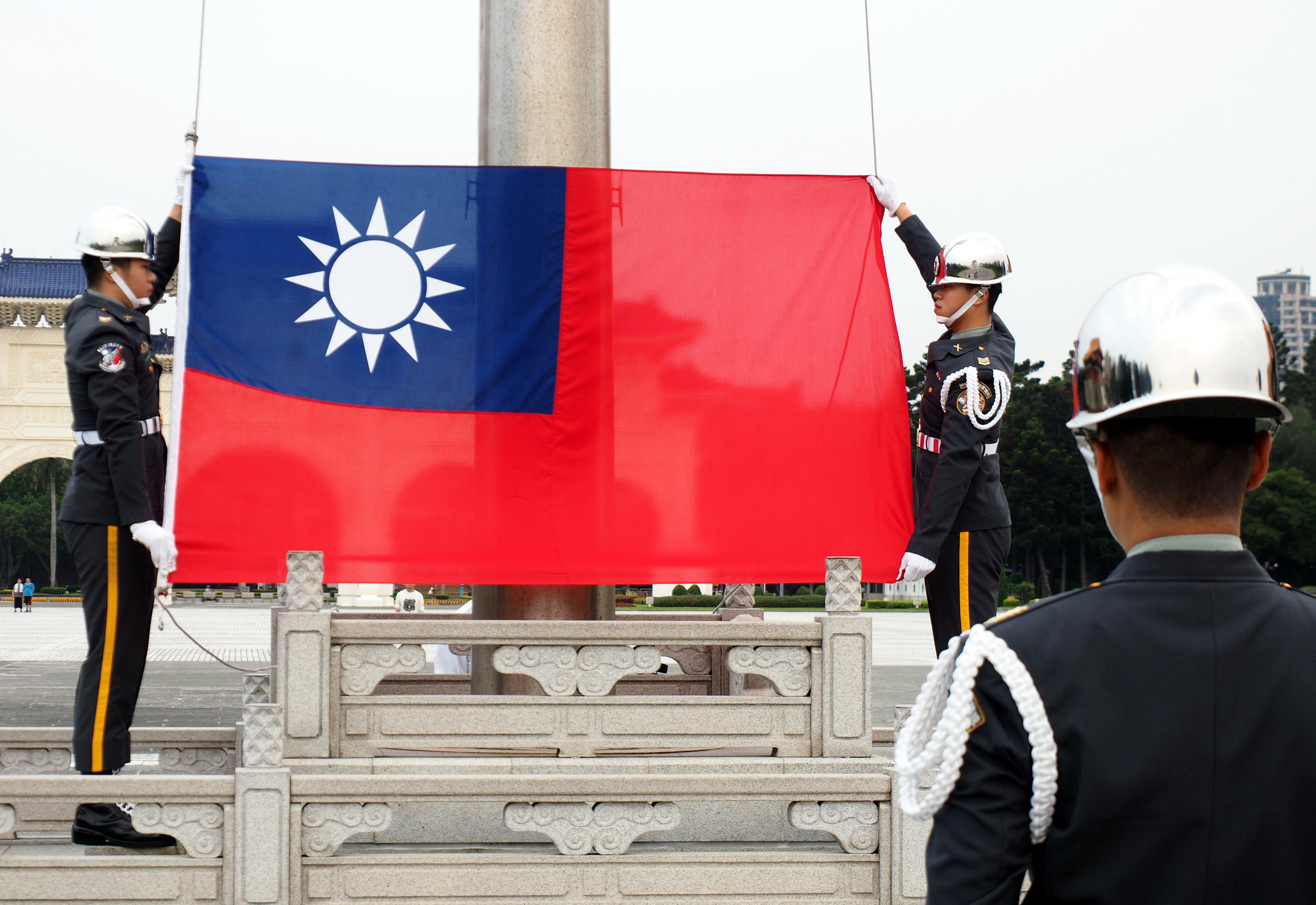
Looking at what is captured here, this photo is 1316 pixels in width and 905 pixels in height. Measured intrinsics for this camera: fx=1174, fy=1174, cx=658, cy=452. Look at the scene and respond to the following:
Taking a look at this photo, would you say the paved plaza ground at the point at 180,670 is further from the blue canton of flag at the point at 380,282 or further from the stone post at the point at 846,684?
the blue canton of flag at the point at 380,282

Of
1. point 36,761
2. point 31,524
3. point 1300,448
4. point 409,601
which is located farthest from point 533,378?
point 31,524

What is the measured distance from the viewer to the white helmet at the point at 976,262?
425 centimetres

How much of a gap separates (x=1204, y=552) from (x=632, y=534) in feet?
10.2

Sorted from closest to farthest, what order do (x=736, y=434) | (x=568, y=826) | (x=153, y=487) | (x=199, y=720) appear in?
(x=568, y=826), (x=153, y=487), (x=736, y=434), (x=199, y=720)

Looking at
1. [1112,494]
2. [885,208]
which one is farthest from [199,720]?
[1112,494]

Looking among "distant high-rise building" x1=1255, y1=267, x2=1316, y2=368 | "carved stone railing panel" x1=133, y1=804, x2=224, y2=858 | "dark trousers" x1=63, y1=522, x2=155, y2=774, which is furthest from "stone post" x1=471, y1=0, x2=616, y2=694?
"distant high-rise building" x1=1255, y1=267, x2=1316, y2=368

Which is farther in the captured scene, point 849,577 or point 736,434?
point 736,434

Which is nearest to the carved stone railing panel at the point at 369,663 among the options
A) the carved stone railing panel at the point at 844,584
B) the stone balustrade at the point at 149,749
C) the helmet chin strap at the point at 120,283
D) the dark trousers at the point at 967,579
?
the stone balustrade at the point at 149,749

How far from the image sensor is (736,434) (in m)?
4.40

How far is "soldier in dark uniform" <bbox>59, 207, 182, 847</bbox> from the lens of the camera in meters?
3.83

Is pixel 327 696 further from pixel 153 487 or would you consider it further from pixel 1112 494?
pixel 1112 494

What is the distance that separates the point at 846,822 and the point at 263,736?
176 centimetres

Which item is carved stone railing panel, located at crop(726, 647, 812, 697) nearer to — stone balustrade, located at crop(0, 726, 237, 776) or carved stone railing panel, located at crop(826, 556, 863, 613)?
carved stone railing panel, located at crop(826, 556, 863, 613)

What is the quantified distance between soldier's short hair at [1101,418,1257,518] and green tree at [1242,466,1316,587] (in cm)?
4311
